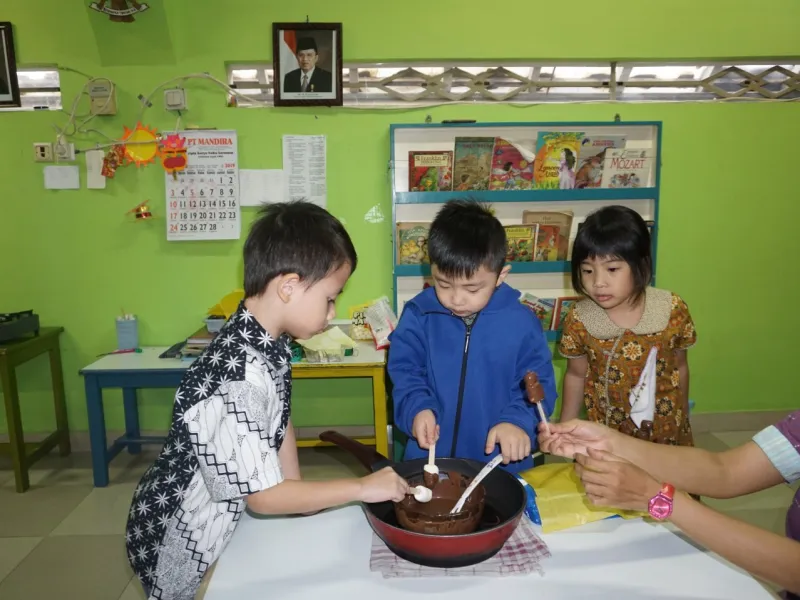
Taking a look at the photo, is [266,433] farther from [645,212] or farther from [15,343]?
[645,212]

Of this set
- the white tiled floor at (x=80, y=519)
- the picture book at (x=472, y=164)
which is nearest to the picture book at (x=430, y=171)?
the picture book at (x=472, y=164)

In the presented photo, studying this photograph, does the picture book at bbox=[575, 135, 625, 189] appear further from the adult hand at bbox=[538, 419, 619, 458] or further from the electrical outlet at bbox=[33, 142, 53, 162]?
the electrical outlet at bbox=[33, 142, 53, 162]

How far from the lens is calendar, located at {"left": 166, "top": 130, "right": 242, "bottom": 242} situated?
3043 millimetres

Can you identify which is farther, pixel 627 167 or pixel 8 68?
pixel 627 167

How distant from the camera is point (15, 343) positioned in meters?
2.78

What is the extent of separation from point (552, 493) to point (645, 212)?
248 cm

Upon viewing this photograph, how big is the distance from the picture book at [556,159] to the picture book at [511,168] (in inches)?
1.7

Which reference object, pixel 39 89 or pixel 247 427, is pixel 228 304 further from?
pixel 247 427

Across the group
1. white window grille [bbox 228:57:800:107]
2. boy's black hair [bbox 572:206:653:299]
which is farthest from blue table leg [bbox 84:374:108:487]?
boy's black hair [bbox 572:206:653:299]

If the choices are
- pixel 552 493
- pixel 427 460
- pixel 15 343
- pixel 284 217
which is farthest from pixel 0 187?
pixel 552 493

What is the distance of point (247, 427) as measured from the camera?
36.9 inches

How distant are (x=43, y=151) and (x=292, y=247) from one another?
Result: 9.00ft

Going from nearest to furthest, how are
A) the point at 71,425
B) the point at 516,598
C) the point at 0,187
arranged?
the point at 516,598 → the point at 0,187 → the point at 71,425

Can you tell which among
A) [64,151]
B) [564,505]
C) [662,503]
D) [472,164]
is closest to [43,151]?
[64,151]
